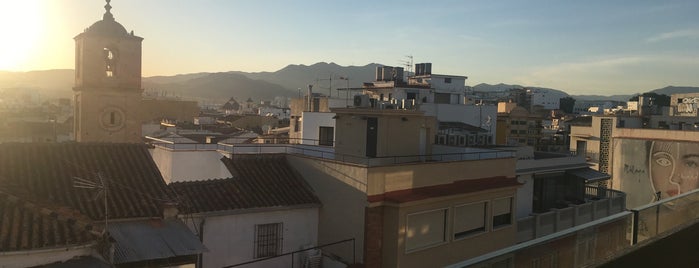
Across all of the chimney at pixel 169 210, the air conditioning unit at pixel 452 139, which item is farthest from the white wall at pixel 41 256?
the air conditioning unit at pixel 452 139

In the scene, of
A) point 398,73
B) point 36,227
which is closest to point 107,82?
point 36,227

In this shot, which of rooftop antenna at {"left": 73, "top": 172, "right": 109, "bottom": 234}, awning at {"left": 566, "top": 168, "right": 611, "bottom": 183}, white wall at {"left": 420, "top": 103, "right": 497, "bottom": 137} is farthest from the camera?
white wall at {"left": 420, "top": 103, "right": 497, "bottom": 137}

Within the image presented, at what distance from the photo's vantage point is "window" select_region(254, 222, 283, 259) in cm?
1190

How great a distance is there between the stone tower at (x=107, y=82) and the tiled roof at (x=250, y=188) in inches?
517

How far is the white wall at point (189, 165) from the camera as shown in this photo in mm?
12727

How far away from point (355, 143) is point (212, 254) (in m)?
5.98

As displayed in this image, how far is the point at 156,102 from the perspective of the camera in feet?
214

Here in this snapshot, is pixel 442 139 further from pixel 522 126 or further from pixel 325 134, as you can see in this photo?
pixel 522 126

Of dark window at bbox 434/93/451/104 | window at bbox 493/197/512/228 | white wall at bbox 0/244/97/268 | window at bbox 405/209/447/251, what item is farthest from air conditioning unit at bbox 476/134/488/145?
white wall at bbox 0/244/97/268

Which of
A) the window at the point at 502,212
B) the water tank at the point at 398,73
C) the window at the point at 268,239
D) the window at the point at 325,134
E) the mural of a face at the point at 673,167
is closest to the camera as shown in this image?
the window at the point at 268,239

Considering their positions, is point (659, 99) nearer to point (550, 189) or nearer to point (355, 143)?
point (550, 189)

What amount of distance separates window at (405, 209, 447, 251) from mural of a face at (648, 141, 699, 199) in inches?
1059

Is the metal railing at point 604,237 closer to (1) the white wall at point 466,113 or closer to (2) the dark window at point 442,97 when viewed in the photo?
(1) the white wall at point 466,113

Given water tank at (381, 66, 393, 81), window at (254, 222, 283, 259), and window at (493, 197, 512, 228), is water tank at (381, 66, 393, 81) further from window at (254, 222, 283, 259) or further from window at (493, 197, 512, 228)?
window at (254, 222, 283, 259)
